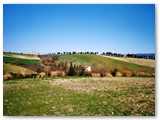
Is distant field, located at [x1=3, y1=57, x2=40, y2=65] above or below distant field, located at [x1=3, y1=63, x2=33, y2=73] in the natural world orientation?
above

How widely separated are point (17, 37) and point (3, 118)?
1.21 m

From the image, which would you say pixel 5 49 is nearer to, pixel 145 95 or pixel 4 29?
→ pixel 4 29

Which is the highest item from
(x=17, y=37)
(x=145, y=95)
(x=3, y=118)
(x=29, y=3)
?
(x=29, y=3)

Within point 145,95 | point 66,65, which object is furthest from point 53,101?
point 145,95

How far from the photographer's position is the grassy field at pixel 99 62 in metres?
5.32

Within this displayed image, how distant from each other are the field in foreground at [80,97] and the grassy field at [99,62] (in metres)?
0.18

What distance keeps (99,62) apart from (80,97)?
591 millimetres

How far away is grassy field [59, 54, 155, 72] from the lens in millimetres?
5316

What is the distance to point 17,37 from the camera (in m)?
5.33

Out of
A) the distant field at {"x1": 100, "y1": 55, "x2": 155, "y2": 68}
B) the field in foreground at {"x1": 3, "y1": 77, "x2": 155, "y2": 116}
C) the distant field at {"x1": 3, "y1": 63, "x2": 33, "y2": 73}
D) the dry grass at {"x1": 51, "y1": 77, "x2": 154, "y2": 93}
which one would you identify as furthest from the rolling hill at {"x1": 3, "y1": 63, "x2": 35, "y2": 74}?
the distant field at {"x1": 100, "y1": 55, "x2": 155, "y2": 68}

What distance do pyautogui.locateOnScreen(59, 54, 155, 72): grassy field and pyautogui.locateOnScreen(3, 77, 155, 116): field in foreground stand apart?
18 cm

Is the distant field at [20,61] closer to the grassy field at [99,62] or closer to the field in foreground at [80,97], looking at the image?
the field in foreground at [80,97]

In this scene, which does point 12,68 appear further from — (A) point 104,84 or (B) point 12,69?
(A) point 104,84

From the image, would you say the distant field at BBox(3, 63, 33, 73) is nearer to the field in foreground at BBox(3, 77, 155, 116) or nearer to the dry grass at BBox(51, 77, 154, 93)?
the field in foreground at BBox(3, 77, 155, 116)
